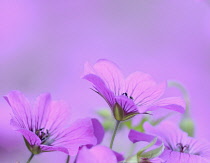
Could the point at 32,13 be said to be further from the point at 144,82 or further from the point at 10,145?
the point at 144,82

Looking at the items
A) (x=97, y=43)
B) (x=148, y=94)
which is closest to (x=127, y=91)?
(x=148, y=94)

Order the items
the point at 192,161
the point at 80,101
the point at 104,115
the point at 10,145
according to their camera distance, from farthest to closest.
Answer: the point at 80,101, the point at 10,145, the point at 104,115, the point at 192,161

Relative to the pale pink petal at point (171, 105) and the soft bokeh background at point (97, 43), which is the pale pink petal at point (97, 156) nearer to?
the pale pink petal at point (171, 105)

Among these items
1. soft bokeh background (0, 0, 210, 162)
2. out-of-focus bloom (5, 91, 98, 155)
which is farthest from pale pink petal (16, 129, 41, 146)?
soft bokeh background (0, 0, 210, 162)

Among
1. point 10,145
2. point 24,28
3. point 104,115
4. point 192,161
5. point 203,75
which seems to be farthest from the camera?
point 24,28

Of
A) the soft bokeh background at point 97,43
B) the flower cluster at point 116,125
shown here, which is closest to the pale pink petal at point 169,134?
the flower cluster at point 116,125

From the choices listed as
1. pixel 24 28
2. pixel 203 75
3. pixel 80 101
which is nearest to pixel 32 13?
pixel 24 28
